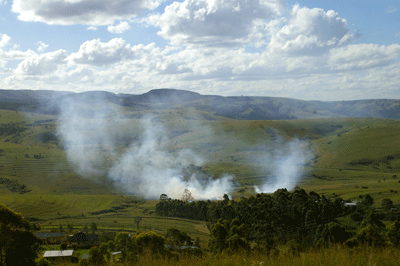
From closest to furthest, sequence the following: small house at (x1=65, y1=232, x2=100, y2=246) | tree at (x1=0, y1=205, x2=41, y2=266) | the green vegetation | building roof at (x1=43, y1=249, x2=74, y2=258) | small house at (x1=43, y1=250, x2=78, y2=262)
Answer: the green vegetation
tree at (x1=0, y1=205, x2=41, y2=266)
small house at (x1=43, y1=250, x2=78, y2=262)
building roof at (x1=43, y1=249, x2=74, y2=258)
small house at (x1=65, y1=232, x2=100, y2=246)

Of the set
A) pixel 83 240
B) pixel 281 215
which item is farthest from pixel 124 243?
pixel 83 240

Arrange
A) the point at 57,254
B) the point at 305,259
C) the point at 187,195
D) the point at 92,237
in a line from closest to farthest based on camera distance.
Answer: the point at 305,259, the point at 57,254, the point at 92,237, the point at 187,195

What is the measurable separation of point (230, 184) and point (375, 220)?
133 meters

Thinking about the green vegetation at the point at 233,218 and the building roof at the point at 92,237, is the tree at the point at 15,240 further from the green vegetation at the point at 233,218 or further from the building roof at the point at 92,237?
the building roof at the point at 92,237

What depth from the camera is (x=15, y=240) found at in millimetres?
22594

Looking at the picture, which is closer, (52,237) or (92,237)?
(92,237)

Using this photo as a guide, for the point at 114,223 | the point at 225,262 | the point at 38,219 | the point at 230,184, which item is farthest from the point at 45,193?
the point at 225,262

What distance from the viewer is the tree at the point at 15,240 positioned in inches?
870

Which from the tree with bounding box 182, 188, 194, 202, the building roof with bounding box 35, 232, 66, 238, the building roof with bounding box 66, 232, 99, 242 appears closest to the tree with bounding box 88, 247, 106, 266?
the building roof with bounding box 66, 232, 99, 242

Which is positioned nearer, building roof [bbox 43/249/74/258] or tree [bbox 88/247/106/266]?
tree [bbox 88/247/106/266]

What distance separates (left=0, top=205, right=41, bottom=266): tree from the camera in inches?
870

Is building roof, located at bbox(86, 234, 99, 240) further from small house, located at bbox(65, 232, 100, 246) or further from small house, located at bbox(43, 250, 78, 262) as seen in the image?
small house, located at bbox(43, 250, 78, 262)

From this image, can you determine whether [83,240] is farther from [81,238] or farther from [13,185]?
[13,185]

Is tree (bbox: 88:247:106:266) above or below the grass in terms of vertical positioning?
below
